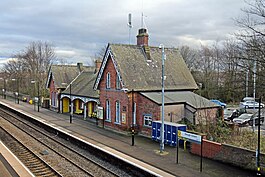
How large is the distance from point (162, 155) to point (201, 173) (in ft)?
12.6

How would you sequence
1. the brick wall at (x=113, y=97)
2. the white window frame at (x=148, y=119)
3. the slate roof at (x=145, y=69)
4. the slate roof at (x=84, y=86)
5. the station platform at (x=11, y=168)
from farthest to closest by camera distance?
1. the slate roof at (x=84, y=86)
2. the slate roof at (x=145, y=69)
3. the brick wall at (x=113, y=97)
4. the white window frame at (x=148, y=119)
5. the station platform at (x=11, y=168)

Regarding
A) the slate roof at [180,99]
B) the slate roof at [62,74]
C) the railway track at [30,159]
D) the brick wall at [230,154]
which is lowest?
the railway track at [30,159]

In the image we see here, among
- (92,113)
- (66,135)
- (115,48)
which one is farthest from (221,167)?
(92,113)

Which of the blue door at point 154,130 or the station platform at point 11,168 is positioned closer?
the station platform at point 11,168

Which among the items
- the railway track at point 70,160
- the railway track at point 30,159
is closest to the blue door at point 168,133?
the railway track at point 70,160

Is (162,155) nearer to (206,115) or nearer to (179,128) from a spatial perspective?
(179,128)

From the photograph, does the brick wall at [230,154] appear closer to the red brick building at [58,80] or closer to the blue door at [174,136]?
the blue door at [174,136]

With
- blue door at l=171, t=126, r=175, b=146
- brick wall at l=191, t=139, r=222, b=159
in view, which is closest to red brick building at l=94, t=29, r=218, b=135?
blue door at l=171, t=126, r=175, b=146

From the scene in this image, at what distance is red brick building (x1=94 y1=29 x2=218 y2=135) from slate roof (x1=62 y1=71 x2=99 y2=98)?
408cm

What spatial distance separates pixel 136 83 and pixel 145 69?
2.58 meters

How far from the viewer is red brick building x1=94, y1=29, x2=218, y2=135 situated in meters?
24.6

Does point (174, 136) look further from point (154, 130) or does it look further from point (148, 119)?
point (148, 119)

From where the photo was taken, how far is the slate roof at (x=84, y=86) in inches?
1315

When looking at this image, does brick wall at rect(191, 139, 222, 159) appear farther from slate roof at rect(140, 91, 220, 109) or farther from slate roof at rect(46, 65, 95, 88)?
slate roof at rect(46, 65, 95, 88)
